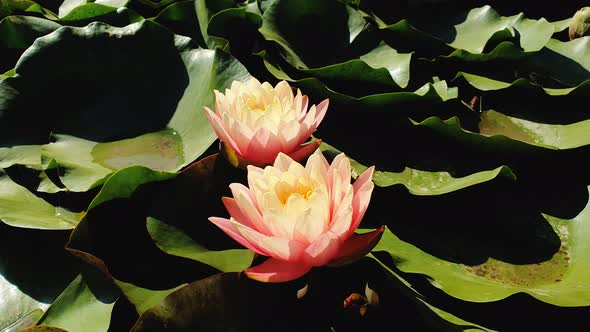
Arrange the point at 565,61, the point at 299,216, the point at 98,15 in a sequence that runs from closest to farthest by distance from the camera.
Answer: the point at 299,216 → the point at 98,15 → the point at 565,61

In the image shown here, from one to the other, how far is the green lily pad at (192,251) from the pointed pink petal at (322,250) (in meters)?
0.18

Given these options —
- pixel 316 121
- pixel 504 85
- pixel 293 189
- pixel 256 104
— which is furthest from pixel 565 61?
pixel 293 189

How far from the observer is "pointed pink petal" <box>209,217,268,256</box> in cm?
92

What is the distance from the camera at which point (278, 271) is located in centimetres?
93

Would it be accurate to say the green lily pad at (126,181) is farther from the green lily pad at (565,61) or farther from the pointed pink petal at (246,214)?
the green lily pad at (565,61)

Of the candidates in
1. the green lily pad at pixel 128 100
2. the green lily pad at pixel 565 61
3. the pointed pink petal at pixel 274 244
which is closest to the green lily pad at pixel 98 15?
the green lily pad at pixel 128 100

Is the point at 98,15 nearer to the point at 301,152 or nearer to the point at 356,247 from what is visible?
the point at 301,152

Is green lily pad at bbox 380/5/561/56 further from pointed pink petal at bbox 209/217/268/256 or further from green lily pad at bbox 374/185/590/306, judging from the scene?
pointed pink petal at bbox 209/217/268/256

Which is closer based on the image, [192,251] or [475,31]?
[192,251]

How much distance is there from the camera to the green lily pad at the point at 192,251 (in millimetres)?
1044

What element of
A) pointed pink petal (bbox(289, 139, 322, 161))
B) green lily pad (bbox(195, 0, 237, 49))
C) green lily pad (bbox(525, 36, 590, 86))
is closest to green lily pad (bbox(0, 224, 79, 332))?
pointed pink petal (bbox(289, 139, 322, 161))

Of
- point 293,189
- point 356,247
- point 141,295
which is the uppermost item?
point 293,189

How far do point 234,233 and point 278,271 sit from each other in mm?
105

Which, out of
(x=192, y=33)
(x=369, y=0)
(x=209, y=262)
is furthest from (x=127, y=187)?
(x=369, y=0)
